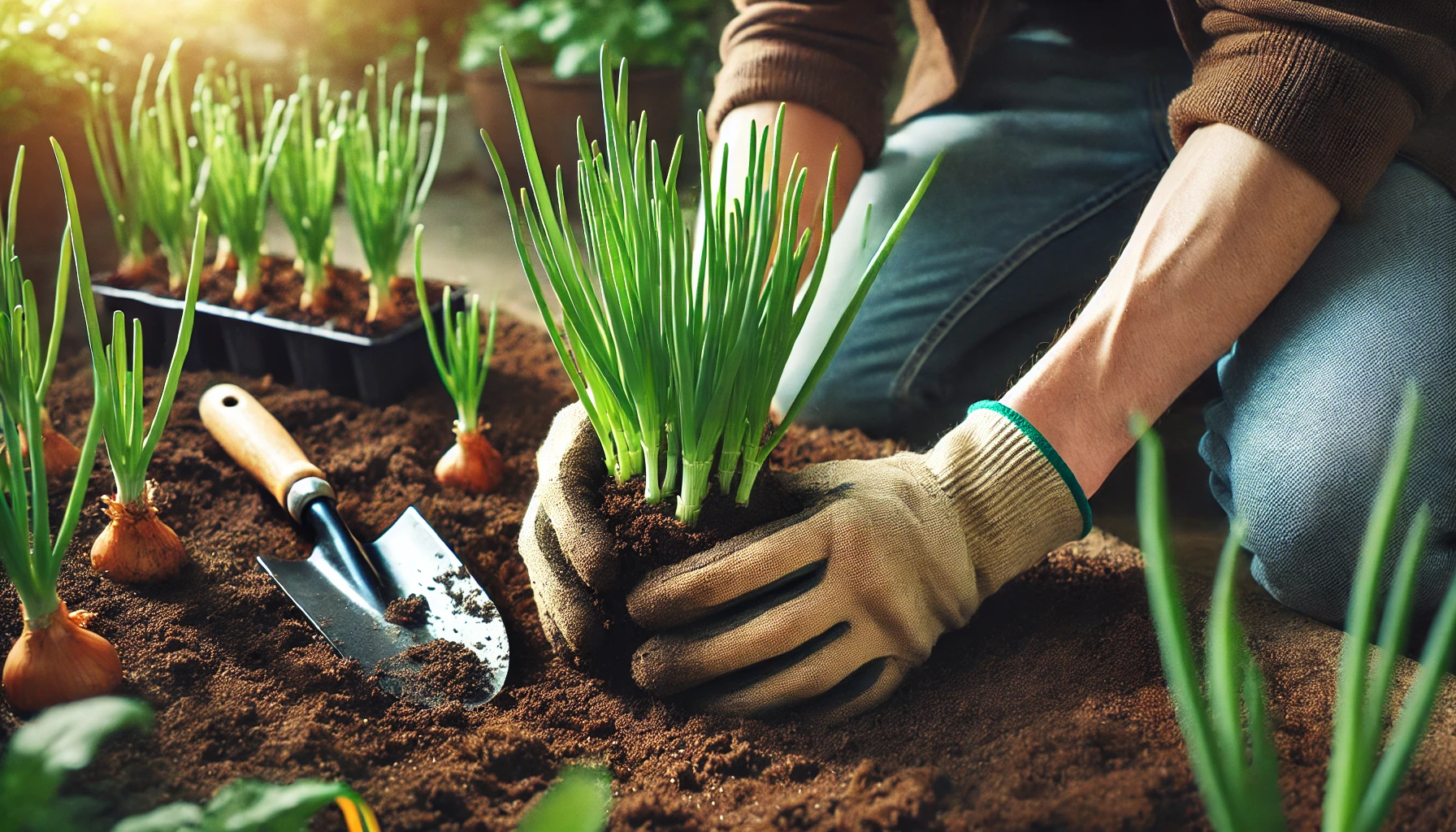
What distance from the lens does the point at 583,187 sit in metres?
0.89

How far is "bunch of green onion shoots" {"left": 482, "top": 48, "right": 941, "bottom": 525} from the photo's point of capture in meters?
0.84

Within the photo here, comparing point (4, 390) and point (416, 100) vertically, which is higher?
point (416, 100)

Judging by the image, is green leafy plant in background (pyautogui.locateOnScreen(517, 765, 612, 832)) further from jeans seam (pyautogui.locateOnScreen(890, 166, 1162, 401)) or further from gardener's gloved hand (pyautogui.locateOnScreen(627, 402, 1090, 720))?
jeans seam (pyautogui.locateOnScreen(890, 166, 1162, 401))

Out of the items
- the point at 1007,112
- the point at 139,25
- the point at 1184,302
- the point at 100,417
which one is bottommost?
the point at 1184,302

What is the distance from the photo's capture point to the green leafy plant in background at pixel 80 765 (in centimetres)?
54

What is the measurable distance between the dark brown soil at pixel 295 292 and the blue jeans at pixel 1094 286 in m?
0.69

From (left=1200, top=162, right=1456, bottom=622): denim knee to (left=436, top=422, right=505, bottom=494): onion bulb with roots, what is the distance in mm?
997

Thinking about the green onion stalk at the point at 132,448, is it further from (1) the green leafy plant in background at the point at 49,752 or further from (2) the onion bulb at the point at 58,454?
(1) the green leafy plant in background at the point at 49,752

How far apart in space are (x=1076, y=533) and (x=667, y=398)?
47cm

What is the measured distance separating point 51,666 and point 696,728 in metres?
0.57

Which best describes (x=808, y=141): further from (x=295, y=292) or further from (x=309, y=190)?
(x=295, y=292)

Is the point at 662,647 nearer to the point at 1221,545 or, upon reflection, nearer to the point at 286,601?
the point at 286,601

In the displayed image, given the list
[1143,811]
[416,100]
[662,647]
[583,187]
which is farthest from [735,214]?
[416,100]

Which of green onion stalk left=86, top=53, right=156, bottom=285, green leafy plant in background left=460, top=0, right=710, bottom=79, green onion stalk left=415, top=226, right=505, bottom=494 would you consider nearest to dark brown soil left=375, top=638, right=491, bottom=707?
green onion stalk left=415, top=226, right=505, bottom=494
